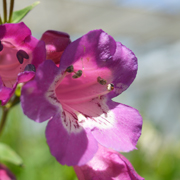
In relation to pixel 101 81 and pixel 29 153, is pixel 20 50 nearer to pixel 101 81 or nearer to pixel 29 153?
pixel 101 81

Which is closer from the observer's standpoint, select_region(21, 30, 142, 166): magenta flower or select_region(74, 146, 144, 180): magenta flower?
select_region(21, 30, 142, 166): magenta flower

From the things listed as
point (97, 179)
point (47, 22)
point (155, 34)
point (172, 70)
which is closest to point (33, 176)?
point (97, 179)

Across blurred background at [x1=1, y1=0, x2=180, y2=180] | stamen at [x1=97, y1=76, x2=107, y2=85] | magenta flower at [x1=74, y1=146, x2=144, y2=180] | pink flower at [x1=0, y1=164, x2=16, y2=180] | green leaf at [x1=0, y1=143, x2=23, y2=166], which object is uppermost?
stamen at [x1=97, y1=76, x2=107, y2=85]

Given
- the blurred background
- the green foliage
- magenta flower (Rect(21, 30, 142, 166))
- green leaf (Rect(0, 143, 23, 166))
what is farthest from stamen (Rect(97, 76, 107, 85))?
the blurred background

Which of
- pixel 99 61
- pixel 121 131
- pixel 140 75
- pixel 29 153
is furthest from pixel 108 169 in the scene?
pixel 140 75

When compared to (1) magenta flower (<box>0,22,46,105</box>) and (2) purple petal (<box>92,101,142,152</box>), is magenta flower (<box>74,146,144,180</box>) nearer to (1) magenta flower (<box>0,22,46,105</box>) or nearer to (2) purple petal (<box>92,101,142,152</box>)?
(2) purple petal (<box>92,101,142,152</box>)

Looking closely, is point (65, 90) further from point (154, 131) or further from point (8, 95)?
point (154, 131)
